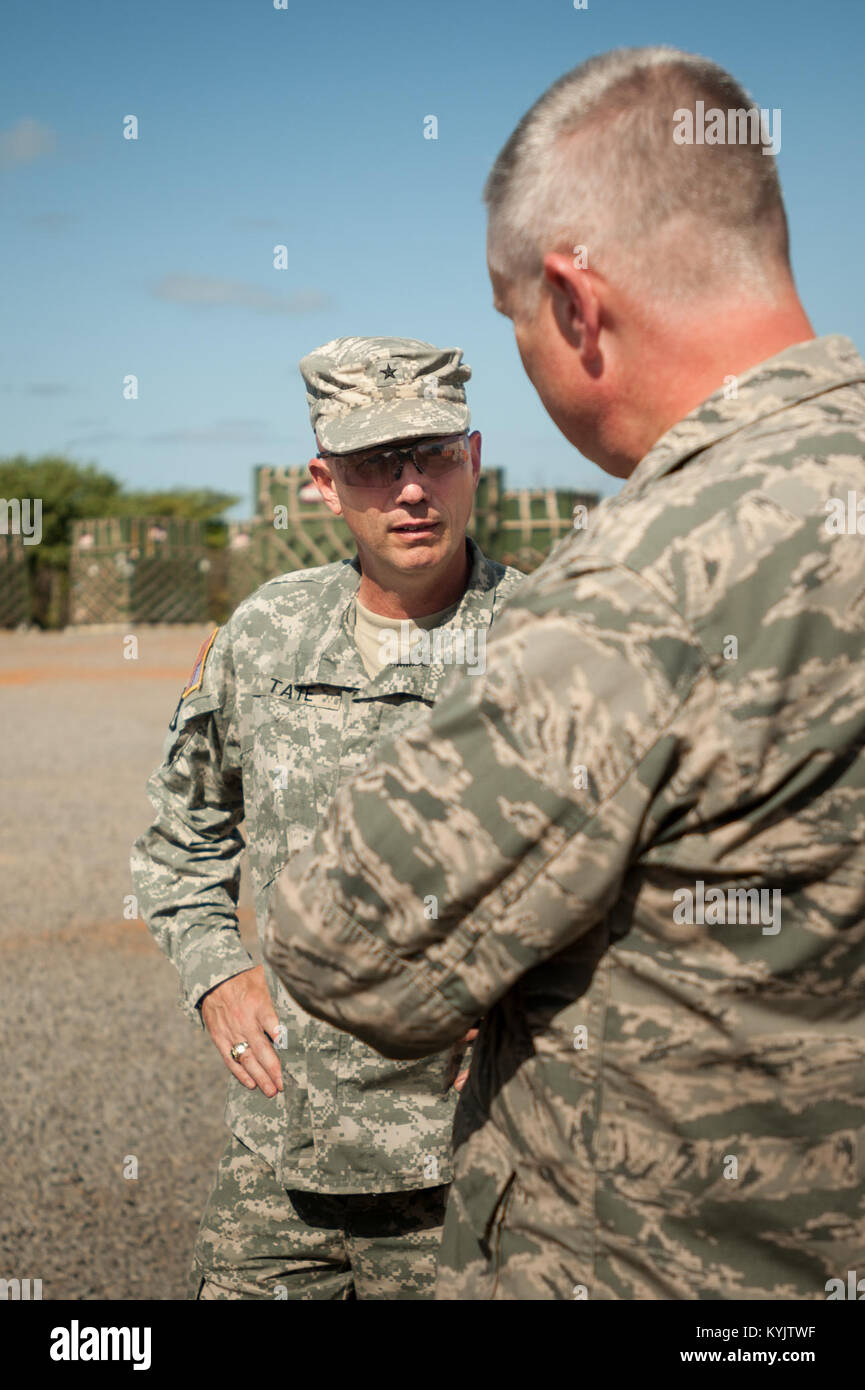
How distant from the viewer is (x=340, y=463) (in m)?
2.92

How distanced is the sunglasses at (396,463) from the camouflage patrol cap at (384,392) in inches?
1.9

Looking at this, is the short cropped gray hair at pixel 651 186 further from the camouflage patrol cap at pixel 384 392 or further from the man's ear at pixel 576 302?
the camouflage patrol cap at pixel 384 392

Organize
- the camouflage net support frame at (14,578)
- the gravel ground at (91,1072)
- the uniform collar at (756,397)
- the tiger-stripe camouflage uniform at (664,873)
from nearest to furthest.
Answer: the tiger-stripe camouflage uniform at (664,873) → the uniform collar at (756,397) → the gravel ground at (91,1072) → the camouflage net support frame at (14,578)

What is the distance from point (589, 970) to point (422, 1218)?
1565 millimetres

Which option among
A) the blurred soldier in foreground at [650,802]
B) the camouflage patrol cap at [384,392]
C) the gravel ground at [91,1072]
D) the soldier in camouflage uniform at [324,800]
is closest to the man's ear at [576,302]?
the blurred soldier in foreground at [650,802]

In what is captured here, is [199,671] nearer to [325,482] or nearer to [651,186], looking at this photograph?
[325,482]

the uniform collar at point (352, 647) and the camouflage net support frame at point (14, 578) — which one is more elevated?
the camouflage net support frame at point (14, 578)

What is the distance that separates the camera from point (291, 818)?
2777 mm

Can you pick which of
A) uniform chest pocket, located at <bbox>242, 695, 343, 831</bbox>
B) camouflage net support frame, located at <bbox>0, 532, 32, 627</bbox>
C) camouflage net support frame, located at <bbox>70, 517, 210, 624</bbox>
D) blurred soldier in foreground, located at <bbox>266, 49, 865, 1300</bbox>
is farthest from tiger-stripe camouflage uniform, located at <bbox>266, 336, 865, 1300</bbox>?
camouflage net support frame, located at <bbox>0, 532, 32, 627</bbox>

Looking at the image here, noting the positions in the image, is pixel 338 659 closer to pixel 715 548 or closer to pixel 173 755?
pixel 173 755

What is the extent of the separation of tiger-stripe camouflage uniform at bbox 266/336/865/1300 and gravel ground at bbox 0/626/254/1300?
9.65ft

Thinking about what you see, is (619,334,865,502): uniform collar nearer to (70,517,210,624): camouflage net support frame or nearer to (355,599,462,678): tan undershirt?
(355,599,462,678): tan undershirt

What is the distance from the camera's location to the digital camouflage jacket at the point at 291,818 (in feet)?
8.59

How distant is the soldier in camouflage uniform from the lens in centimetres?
263
